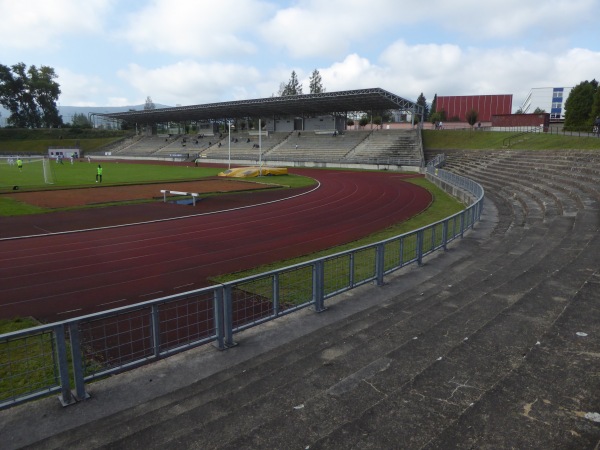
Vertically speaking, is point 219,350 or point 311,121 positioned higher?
point 311,121

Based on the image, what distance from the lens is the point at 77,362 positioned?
516 centimetres

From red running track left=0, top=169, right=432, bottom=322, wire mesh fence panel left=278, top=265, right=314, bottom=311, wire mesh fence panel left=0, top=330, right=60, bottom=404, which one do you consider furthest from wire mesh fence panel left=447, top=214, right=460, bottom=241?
wire mesh fence panel left=0, top=330, right=60, bottom=404

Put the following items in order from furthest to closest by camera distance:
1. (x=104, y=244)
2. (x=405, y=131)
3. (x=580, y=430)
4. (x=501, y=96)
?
(x=501, y=96)
(x=405, y=131)
(x=104, y=244)
(x=580, y=430)

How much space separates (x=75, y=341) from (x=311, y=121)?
2915 inches

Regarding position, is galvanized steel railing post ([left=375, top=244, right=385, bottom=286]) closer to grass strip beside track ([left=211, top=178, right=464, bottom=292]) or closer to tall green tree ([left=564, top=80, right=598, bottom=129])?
grass strip beside track ([left=211, top=178, right=464, bottom=292])

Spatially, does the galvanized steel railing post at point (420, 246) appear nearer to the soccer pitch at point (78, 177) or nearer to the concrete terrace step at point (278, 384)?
the concrete terrace step at point (278, 384)

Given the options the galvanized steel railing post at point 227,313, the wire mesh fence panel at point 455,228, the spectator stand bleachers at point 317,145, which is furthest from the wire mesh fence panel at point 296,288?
the spectator stand bleachers at point 317,145

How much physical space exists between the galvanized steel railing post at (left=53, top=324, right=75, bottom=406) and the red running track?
453 cm

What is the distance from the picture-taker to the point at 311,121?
76188 mm

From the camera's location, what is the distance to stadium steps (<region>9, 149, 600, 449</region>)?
4234 mm

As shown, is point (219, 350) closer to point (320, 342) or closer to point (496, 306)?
point (320, 342)

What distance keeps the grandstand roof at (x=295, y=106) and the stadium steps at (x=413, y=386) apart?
51.8m

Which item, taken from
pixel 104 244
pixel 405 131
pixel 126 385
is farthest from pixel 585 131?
pixel 126 385

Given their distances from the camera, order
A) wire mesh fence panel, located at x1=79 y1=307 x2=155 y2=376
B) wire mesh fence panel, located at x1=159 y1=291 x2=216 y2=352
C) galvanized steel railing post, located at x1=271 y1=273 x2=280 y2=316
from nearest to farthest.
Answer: wire mesh fence panel, located at x1=79 y1=307 x2=155 y2=376 → galvanized steel railing post, located at x1=271 y1=273 x2=280 y2=316 → wire mesh fence panel, located at x1=159 y1=291 x2=216 y2=352
